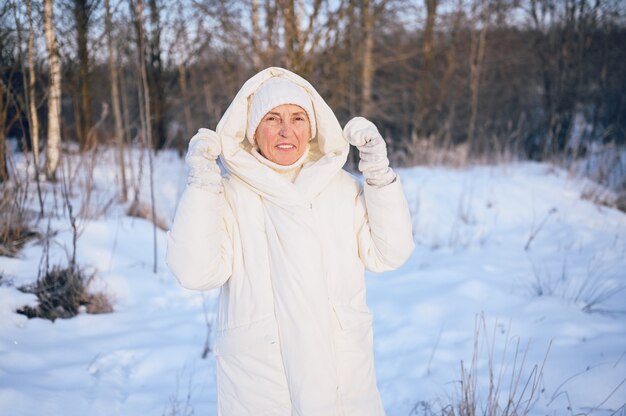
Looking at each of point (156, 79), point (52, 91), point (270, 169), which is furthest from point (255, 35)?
point (156, 79)

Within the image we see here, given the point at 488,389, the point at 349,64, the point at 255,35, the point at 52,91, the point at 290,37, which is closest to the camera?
the point at 488,389

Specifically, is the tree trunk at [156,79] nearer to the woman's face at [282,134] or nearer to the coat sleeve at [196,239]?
the woman's face at [282,134]

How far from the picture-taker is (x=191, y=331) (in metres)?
3.00

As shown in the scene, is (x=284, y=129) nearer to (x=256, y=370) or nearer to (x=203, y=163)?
(x=203, y=163)

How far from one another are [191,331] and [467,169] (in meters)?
6.06

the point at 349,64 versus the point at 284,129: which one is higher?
the point at 349,64

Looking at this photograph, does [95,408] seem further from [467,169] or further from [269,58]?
[467,169]

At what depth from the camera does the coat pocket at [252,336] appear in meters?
1.31

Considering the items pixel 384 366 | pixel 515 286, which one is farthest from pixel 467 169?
pixel 384 366

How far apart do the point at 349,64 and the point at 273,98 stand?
7.60m

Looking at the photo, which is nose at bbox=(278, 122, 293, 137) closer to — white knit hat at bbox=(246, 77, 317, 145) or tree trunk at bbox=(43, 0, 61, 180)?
white knit hat at bbox=(246, 77, 317, 145)

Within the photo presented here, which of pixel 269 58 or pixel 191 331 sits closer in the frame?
pixel 191 331

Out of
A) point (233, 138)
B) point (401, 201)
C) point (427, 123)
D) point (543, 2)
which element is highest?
point (543, 2)

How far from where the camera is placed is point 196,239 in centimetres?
126
